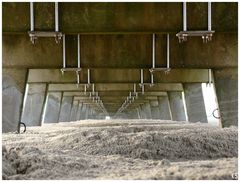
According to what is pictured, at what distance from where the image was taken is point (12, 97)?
1677 centimetres

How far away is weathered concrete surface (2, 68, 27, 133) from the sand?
3.91 m

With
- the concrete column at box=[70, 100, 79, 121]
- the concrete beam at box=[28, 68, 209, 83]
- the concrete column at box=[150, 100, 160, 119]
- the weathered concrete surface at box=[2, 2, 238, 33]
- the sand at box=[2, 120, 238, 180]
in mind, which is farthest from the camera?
the concrete column at box=[70, 100, 79, 121]

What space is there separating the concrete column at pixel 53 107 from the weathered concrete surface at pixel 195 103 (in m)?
11.1

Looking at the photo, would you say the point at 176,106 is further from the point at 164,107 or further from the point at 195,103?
the point at 164,107

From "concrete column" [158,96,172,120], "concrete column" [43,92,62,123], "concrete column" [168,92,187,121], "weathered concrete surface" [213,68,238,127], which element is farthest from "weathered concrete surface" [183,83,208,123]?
"concrete column" [158,96,172,120]

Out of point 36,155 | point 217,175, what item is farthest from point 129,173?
point 36,155

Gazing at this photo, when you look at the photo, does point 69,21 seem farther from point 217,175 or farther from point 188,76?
point 188,76

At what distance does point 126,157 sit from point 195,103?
63.9ft

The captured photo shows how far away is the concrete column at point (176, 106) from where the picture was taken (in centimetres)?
3505

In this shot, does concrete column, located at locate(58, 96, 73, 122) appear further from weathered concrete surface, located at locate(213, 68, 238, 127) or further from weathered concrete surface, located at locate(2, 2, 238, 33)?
weathered concrete surface, located at locate(2, 2, 238, 33)

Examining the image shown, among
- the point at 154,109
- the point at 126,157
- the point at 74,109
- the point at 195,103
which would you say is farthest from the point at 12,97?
the point at 74,109

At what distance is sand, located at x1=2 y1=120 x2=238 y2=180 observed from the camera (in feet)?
24.3

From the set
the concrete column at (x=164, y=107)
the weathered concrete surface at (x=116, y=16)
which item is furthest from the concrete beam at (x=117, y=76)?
the concrete column at (x=164, y=107)

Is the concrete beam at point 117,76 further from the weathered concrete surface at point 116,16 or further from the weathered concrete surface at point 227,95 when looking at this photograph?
the weathered concrete surface at point 116,16
